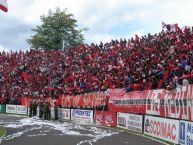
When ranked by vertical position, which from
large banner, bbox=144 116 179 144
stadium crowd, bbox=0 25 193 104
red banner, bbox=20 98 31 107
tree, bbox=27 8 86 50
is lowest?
large banner, bbox=144 116 179 144

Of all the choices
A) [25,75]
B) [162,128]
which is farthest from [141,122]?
[25,75]

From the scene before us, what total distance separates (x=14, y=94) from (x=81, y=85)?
14.4 meters

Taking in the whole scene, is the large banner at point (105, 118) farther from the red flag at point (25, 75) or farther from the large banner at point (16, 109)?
the red flag at point (25, 75)

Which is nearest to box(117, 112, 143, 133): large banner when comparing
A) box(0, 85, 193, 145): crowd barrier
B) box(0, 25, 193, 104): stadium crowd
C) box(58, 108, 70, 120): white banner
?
box(0, 85, 193, 145): crowd barrier

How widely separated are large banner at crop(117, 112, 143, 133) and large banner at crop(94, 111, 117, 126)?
0.90 metres

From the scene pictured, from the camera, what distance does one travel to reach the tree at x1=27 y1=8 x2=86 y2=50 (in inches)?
3282

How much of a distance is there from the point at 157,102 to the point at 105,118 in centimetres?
857

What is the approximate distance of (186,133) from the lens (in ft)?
56.6

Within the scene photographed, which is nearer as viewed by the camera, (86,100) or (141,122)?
(141,122)

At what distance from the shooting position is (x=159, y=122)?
68.4ft

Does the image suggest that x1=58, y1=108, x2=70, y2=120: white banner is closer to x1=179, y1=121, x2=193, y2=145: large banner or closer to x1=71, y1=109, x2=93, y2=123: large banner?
x1=71, y1=109, x2=93, y2=123: large banner

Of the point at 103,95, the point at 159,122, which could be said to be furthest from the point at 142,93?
the point at 103,95

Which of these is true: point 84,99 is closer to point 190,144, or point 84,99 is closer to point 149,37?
point 149,37

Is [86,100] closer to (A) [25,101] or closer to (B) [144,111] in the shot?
(B) [144,111]
